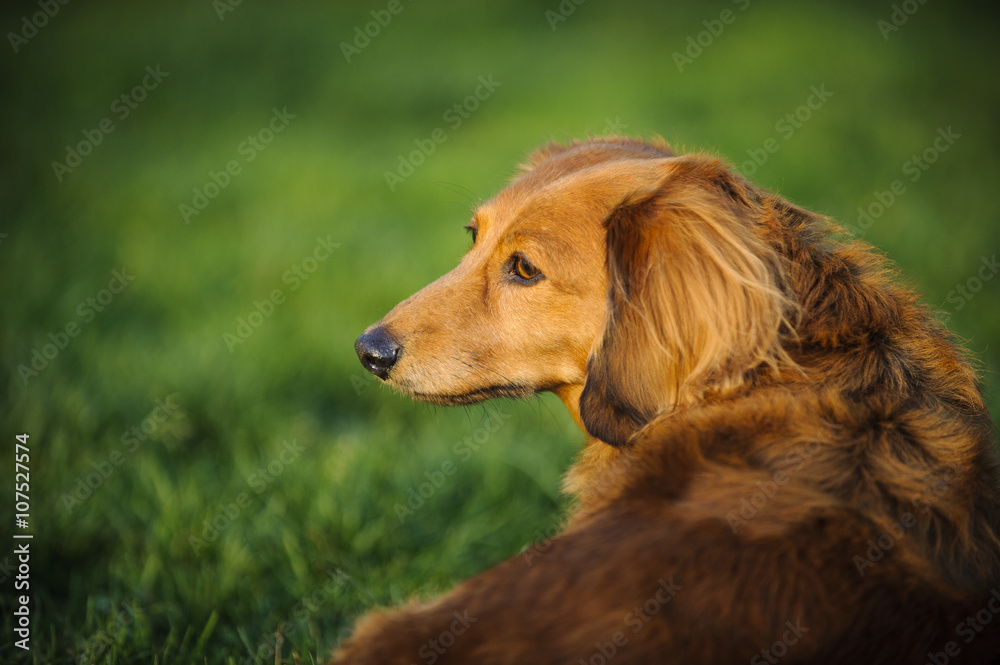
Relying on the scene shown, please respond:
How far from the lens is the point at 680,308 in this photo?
2.20m

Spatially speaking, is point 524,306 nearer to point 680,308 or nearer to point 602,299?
point 602,299

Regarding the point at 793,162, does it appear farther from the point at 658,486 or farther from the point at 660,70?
the point at 658,486

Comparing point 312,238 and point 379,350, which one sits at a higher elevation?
point 379,350

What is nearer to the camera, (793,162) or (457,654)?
(457,654)

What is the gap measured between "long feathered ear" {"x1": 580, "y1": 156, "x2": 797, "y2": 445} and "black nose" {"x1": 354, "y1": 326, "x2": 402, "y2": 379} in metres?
0.72

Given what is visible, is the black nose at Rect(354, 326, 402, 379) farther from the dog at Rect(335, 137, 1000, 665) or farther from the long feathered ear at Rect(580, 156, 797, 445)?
the long feathered ear at Rect(580, 156, 797, 445)

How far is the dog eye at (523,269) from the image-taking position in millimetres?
2559

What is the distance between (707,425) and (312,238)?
5.54 metres

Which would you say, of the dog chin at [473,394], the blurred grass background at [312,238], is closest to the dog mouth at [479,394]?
the dog chin at [473,394]

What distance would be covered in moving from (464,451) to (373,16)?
1068 cm

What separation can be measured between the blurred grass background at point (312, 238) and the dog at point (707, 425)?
83 centimetres

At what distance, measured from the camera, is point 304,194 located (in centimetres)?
783

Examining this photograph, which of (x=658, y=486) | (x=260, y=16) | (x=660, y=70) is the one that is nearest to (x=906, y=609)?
(x=658, y=486)

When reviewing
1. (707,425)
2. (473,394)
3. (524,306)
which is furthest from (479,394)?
(707,425)
